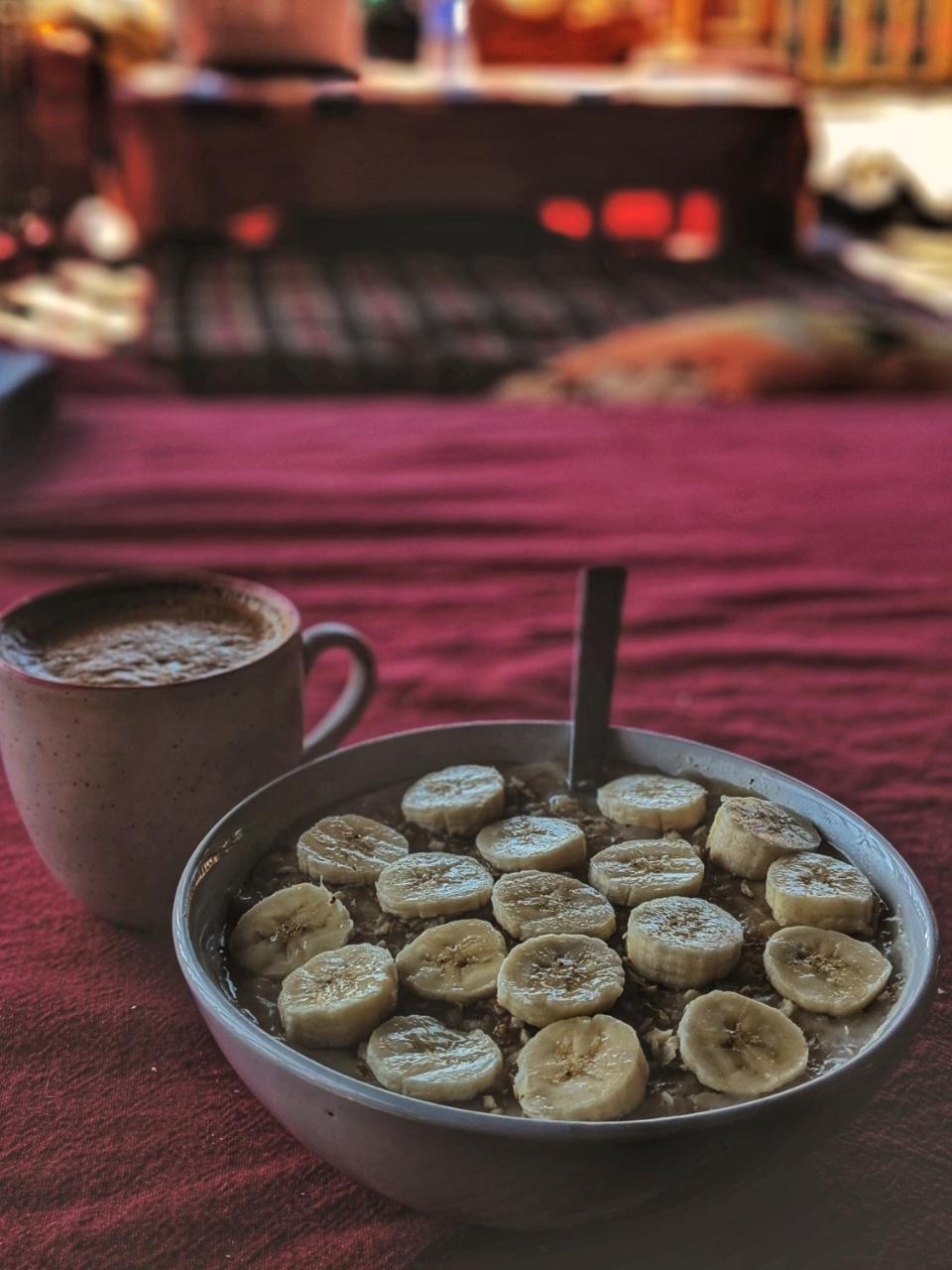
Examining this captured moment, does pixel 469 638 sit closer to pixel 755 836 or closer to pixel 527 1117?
pixel 755 836

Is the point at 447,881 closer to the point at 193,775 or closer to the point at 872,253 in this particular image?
the point at 193,775

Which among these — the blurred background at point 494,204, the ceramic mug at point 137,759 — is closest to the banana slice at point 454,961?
the ceramic mug at point 137,759

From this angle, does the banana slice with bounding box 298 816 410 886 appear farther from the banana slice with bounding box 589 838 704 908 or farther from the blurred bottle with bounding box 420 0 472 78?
the blurred bottle with bounding box 420 0 472 78

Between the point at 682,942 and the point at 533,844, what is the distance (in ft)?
0.24

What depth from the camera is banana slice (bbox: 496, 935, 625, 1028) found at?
354 mm

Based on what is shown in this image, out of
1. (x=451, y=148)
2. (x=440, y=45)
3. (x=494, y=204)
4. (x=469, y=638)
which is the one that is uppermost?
(x=440, y=45)

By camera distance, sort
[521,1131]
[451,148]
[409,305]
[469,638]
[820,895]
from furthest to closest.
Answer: [451,148]
[409,305]
[469,638]
[820,895]
[521,1131]

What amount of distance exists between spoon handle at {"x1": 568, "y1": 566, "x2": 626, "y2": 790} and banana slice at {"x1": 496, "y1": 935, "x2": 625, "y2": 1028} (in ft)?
0.33

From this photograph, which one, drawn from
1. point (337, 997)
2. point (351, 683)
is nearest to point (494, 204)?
point (351, 683)

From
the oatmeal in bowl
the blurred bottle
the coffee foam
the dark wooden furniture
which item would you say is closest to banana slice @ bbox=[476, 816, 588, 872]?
the oatmeal in bowl

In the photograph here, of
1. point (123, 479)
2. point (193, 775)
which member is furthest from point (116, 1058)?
point (123, 479)

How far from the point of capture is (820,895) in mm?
392

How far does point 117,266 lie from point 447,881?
240cm

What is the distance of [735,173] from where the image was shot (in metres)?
2.89
